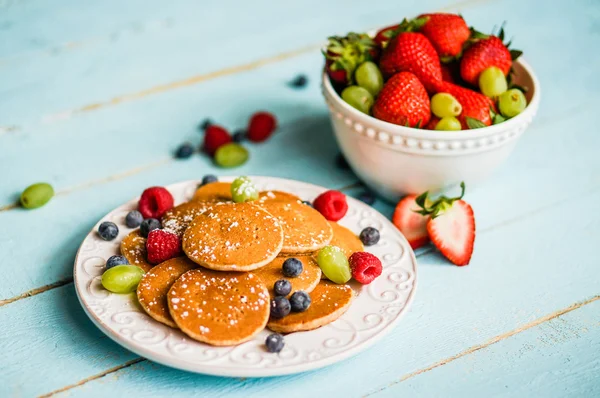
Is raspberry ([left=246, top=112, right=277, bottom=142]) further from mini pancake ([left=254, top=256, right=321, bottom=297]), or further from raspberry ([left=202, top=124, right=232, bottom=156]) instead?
mini pancake ([left=254, top=256, right=321, bottom=297])

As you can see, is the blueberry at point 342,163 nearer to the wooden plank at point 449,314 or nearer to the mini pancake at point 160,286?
the wooden plank at point 449,314

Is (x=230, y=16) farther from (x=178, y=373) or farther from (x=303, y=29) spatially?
(x=178, y=373)

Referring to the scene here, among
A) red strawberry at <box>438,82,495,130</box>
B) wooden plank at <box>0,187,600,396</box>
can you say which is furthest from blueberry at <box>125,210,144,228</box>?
red strawberry at <box>438,82,495,130</box>

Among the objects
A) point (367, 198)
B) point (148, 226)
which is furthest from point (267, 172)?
point (148, 226)

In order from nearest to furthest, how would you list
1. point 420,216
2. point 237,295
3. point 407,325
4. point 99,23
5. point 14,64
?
point 237,295
point 407,325
point 420,216
point 14,64
point 99,23

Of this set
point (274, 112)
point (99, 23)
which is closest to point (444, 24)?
point (274, 112)

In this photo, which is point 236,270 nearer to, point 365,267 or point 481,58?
point 365,267

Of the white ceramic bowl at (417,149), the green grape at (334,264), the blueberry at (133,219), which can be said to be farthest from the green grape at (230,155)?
the green grape at (334,264)
